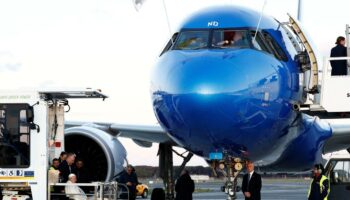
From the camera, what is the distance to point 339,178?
1920 centimetres

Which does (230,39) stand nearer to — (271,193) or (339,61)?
(339,61)

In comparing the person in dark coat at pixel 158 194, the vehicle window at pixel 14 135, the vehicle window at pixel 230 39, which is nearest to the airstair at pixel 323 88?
the vehicle window at pixel 230 39

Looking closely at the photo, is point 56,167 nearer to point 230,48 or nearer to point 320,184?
point 230,48

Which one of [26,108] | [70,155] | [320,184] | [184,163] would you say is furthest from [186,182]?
[26,108]

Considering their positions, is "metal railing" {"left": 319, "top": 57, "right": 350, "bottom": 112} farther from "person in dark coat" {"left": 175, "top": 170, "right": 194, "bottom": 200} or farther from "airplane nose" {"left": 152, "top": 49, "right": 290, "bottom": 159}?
"person in dark coat" {"left": 175, "top": 170, "right": 194, "bottom": 200}

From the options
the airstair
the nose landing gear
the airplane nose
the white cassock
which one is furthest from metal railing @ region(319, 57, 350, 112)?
the white cassock

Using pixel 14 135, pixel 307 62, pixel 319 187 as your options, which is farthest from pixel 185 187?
pixel 14 135

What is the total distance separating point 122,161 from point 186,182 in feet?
5.49

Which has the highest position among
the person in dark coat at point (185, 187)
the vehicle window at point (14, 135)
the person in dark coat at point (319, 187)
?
the vehicle window at point (14, 135)

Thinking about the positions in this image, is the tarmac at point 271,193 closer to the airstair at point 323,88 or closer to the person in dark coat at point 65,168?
the airstair at point 323,88

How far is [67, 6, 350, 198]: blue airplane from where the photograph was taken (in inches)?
530

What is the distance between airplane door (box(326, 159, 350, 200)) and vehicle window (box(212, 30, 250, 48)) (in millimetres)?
5288

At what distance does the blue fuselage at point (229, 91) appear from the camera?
13.4 metres

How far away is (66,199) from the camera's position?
1448 cm
